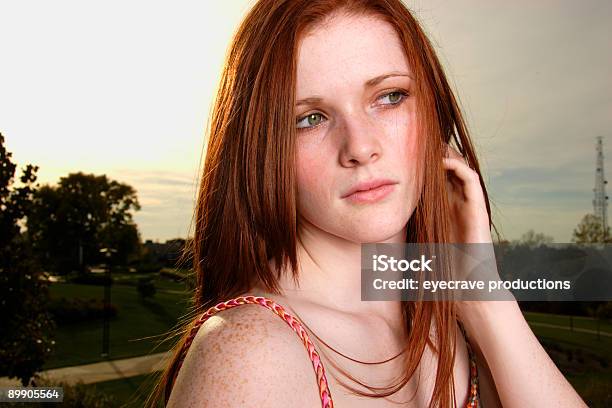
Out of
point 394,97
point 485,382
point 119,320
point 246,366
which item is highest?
point 394,97

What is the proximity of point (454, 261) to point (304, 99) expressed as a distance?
718 millimetres

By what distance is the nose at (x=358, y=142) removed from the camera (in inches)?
59.2

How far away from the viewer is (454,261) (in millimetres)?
1910

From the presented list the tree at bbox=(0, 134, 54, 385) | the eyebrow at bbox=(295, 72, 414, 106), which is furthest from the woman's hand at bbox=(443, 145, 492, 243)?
the tree at bbox=(0, 134, 54, 385)

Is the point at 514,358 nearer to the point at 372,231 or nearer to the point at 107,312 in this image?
the point at 372,231

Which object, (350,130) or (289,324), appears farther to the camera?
(350,130)

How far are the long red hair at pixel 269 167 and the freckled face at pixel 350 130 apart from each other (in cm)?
4

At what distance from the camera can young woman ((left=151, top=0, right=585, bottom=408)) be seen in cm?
153

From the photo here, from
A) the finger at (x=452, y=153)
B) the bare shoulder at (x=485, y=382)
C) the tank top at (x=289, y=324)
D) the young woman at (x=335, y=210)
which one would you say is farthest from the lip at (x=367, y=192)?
the bare shoulder at (x=485, y=382)

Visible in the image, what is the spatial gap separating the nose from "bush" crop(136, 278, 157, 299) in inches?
308

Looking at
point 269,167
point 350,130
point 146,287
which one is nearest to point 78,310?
point 146,287

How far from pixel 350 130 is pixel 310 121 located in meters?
0.11

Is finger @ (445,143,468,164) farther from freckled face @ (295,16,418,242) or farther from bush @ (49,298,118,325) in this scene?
bush @ (49,298,118,325)

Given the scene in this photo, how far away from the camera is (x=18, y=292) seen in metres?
6.25
